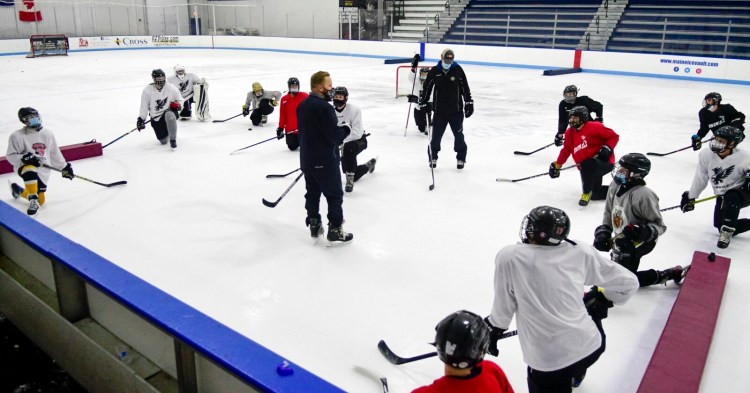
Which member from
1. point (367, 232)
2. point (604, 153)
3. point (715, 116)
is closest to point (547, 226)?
point (367, 232)

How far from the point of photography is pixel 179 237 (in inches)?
181

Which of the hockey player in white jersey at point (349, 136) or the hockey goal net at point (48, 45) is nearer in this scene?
the hockey player in white jersey at point (349, 136)

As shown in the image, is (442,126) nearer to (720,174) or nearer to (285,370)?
(720,174)

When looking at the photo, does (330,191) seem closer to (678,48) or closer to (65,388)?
(65,388)

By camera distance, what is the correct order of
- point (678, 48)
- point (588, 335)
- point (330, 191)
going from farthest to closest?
point (678, 48) < point (330, 191) < point (588, 335)

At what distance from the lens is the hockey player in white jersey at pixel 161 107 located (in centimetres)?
741

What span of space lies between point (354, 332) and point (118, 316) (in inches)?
49.2

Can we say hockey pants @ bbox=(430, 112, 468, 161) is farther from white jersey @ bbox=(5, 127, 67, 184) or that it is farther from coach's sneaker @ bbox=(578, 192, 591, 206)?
white jersey @ bbox=(5, 127, 67, 184)

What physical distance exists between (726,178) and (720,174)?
0.05 metres

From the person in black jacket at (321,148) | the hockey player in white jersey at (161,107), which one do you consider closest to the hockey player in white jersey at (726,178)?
the person in black jacket at (321,148)

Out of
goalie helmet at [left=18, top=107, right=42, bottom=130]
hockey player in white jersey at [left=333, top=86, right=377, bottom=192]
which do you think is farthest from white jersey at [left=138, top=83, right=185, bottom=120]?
hockey player in white jersey at [left=333, top=86, right=377, bottom=192]

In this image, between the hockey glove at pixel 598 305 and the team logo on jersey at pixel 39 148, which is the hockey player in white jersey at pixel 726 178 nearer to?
the hockey glove at pixel 598 305

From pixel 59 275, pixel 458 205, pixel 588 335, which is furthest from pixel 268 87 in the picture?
pixel 588 335

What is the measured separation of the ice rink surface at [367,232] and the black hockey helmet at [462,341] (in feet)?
3.91
